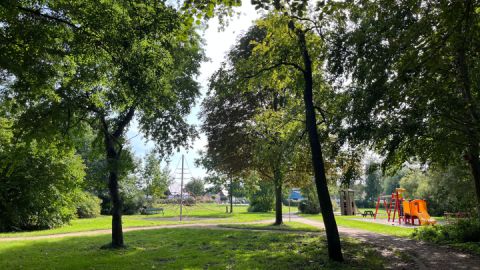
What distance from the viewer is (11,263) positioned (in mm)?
11117

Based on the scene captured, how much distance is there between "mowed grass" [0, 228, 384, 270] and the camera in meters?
10.4

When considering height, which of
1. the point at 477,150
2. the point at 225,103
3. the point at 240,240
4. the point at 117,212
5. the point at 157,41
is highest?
the point at 225,103

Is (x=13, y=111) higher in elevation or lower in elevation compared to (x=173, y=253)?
higher

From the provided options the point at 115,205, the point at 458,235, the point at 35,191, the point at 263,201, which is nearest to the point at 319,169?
the point at 458,235

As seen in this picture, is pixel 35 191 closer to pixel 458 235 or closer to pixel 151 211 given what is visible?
pixel 458 235

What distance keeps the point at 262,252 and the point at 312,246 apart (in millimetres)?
2178

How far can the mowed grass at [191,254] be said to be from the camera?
10383 mm

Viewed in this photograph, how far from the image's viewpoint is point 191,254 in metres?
12.5

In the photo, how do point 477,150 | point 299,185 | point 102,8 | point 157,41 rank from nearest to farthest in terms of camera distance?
point 102,8
point 157,41
point 477,150
point 299,185

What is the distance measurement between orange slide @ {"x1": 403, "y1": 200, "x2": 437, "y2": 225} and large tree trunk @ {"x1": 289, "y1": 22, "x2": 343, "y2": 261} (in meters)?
15.1

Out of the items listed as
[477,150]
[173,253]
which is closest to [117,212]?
[173,253]

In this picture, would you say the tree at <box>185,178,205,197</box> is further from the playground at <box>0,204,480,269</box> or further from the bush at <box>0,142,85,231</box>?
the playground at <box>0,204,480,269</box>

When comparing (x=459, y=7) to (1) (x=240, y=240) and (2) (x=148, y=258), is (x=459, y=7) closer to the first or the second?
(2) (x=148, y=258)

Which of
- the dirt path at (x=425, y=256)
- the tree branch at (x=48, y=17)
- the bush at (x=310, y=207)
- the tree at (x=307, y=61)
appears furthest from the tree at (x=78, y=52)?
the bush at (x=310, y=207)
